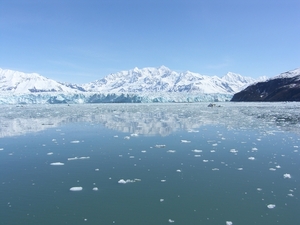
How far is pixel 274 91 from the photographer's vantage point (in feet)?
315

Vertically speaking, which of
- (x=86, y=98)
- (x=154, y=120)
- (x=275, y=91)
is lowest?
(x=154, y=120)

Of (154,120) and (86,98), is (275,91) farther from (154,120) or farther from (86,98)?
(154,120)

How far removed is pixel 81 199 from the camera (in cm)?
574

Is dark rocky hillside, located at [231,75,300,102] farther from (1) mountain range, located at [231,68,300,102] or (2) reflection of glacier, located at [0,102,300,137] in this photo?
(2) reflection of glacier, located at [0,102,300,137]

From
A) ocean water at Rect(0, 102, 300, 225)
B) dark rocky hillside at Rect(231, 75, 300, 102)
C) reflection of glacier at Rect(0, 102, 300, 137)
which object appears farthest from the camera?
dark rocky hillside at Rect(231, 75, 300, 102)

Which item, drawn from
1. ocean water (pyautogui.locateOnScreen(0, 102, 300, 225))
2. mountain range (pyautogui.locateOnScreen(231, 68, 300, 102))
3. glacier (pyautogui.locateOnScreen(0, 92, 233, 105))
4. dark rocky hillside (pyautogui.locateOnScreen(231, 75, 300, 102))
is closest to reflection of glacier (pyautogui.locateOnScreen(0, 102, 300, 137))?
ocean water (pyautogui.locateOnScreen(0, 102, 300, 225))

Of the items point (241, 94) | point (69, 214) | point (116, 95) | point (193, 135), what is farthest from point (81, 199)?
point (241, 94)

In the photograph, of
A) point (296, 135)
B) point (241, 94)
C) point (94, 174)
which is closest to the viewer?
point (94, 174)

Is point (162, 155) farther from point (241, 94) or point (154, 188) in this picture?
point (241, 94)

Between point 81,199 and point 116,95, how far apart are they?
73150mm

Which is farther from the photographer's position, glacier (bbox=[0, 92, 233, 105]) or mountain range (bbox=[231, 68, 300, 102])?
mountain range (bbox=[231, 68, 300, 102])

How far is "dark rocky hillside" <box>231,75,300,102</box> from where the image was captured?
85.2 meters

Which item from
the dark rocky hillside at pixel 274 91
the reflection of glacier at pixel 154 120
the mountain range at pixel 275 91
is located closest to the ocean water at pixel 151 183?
the reflection of glacier at pixel 154 120

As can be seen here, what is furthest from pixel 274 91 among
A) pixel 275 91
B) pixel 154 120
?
pixel 154 120
